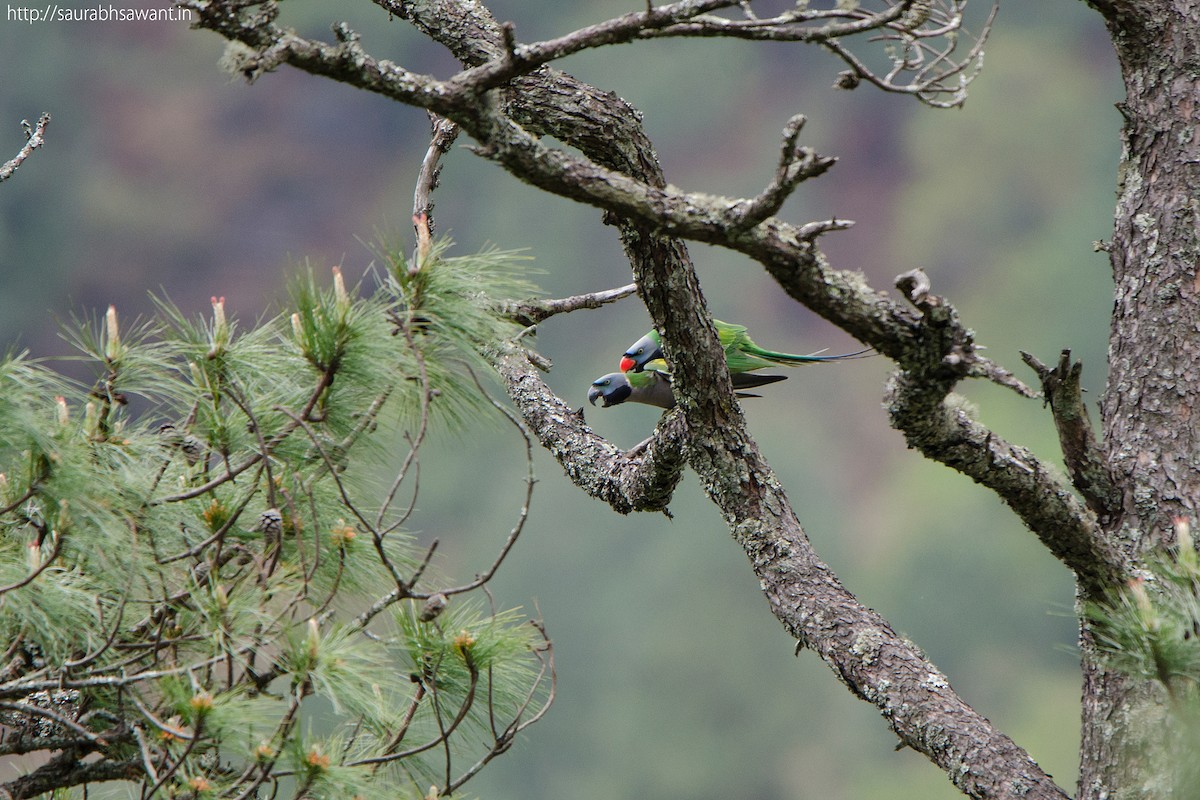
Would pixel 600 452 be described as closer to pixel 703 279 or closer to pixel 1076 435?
pixel 1076 435

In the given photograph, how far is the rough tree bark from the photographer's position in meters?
1.33

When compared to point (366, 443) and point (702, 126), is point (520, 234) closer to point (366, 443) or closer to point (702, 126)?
point (702, 126)

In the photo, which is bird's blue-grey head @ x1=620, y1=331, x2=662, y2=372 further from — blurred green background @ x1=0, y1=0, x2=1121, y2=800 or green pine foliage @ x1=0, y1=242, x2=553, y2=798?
blurred green background @ x1=0, y1=0, x2=1121, y2=800

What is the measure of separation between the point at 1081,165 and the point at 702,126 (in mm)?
5576

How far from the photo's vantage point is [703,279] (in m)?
15.6

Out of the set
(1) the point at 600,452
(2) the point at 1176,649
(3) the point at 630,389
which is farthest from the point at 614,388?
(2) the point at 1176,649

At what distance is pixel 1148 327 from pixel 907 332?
63 cm

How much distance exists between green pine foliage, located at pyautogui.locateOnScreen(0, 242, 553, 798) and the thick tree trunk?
904 millimetres

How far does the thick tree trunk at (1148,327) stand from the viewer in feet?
5.61

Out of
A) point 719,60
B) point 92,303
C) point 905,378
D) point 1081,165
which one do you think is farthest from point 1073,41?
point 905,378

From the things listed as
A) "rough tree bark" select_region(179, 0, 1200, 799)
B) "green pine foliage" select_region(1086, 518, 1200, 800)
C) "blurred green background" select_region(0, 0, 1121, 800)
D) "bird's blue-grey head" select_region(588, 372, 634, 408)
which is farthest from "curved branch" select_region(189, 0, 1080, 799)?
"blurred green background" select_region(0, 0, 1121, 800)

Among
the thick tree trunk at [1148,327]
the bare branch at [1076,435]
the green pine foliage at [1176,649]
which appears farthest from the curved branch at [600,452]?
the green pine foliage at [1176,649]

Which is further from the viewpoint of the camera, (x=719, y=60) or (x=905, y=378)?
(x=719, y=60)

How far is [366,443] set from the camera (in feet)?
5.59
